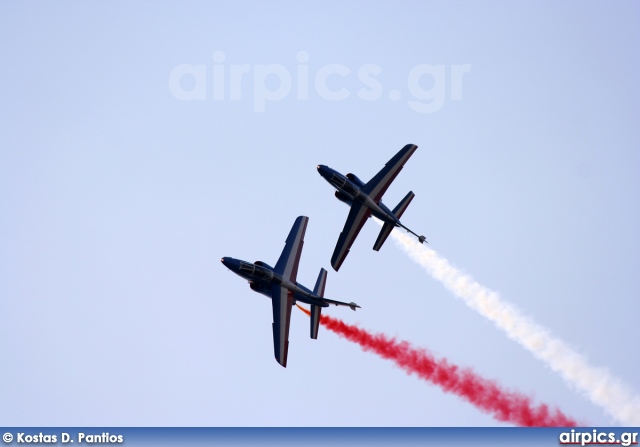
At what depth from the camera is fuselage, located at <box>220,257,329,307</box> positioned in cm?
7988

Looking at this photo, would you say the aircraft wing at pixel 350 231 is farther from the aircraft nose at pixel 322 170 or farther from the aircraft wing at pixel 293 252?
the aircraft nose at pixel 322 170

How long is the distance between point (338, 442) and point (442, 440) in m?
13.4

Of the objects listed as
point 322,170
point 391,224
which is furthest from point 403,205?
point 322,170

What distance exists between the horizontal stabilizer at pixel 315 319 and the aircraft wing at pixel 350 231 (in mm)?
7968

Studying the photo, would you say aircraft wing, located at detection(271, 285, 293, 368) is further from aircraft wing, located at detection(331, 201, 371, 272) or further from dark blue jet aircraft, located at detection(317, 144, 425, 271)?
dark blue jet aircraft, located at detection(317, 144, 425, 271)

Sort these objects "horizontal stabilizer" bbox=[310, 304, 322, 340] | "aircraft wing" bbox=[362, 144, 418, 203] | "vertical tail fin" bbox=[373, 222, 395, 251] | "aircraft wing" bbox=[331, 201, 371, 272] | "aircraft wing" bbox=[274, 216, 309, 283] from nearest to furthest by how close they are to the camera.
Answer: "horizontal stabilizer" bbox=[310, 304, 322, 340] < "aircraft wing" bbox=[274, 216, 309, 283] < "aircraft wing" bbox=[362, 144, 418, 203] < "vertical tail fin" bbox=[373, 222, 395, 251] < "aircraft wing" bbox=[331, 201, 371, 272]

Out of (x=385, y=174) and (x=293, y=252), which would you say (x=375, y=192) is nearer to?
(x=385, y=174)

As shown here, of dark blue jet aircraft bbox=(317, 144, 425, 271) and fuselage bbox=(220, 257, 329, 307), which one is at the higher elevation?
dark blue jet aircraft bbox=(317, 144, 425, 271)

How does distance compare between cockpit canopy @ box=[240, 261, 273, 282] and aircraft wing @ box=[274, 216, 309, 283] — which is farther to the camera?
aircraft wing @ box=[274, 216, 309, 283]

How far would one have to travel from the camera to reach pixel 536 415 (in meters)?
87.1

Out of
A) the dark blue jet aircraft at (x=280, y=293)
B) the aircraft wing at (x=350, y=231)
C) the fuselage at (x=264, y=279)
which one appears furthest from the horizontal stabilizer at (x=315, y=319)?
the aircraft wing at (x=350, y=231)

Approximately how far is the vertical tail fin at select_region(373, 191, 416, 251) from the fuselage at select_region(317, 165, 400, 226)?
1.44ft

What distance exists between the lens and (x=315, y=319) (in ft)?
271

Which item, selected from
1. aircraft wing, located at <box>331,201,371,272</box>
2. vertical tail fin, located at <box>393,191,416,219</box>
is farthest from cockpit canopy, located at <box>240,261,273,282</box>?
vertical tail fin, located at <box>393,191,416,219</box>
